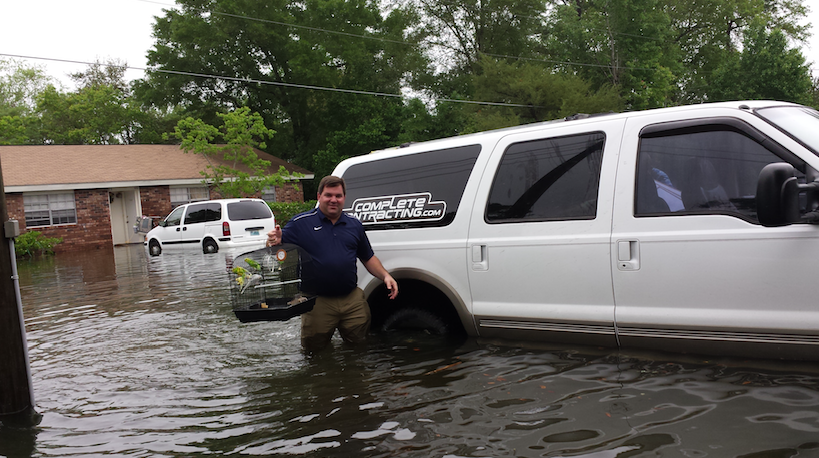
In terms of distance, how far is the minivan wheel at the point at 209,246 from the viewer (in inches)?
808

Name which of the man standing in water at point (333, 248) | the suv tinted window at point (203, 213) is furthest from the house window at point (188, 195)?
the man standing in water at point (333, 248)

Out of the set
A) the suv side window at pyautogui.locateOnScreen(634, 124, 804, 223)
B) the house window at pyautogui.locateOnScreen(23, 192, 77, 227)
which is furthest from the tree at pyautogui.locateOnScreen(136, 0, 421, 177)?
the suv side window at pyautogui.locateOnScreen(634, 124, 804, 223)

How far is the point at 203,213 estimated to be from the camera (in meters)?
20.9

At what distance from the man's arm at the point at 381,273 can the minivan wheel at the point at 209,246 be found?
1585 cm

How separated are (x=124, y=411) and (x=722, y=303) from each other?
4181 mm

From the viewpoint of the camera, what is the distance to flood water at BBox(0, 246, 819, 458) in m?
3.70

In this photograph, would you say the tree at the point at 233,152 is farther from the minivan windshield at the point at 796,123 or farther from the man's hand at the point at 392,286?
the minivan windshield at the point at 796,123

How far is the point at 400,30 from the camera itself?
45281 mm

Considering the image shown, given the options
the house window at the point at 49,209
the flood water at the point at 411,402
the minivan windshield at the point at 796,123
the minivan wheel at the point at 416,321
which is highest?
the house window at the point at 49,209

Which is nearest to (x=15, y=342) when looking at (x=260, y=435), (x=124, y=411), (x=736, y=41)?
(x=124, y=411)

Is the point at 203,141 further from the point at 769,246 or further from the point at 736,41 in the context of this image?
the point at 736,41

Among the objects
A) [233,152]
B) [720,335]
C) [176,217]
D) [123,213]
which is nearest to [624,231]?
[720,335]

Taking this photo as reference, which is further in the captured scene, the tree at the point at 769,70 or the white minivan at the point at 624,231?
the tree at the point at 769,70

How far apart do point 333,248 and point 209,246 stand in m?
16.2
